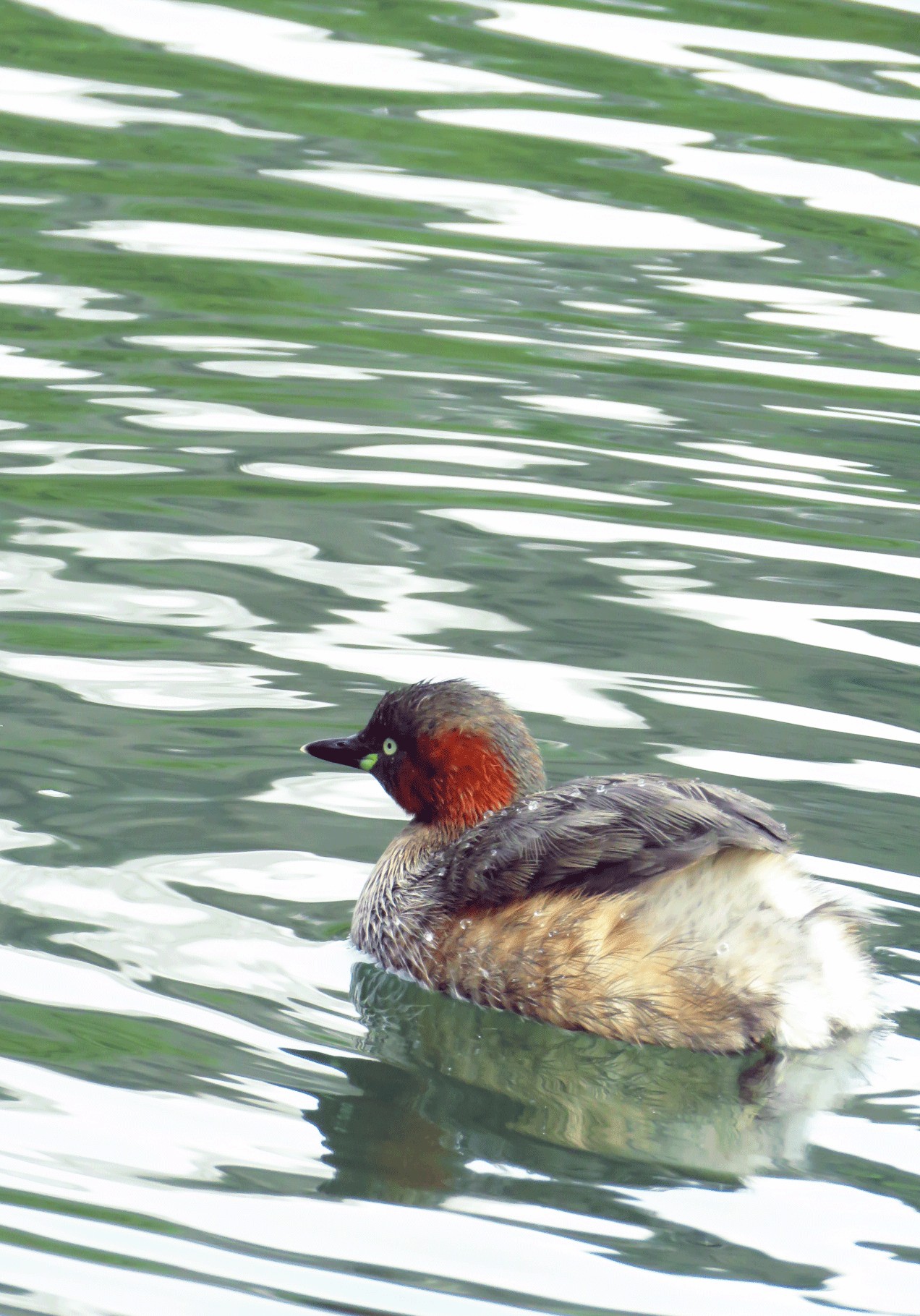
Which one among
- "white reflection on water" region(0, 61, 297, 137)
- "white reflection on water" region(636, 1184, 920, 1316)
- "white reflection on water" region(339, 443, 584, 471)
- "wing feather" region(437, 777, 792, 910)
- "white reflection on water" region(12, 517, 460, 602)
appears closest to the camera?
"white reflection on water" region(636, 1184, 920, 1316)

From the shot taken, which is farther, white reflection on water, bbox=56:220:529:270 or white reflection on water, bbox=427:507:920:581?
white reflection on water, bbox=56:220:529:270

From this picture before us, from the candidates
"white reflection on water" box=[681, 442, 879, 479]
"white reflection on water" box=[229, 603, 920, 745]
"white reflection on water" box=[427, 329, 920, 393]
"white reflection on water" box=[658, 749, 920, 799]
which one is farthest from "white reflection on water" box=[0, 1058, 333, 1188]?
"white reflection on water" box=[427, 329, 920, 393]

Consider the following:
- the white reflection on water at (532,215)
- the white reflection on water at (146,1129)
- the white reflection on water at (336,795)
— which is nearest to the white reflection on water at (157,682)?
the white reflection on water at (336,795)

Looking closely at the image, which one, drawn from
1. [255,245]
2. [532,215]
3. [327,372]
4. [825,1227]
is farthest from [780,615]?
[532,215]

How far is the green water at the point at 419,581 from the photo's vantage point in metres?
3.90

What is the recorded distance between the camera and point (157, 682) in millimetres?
6363

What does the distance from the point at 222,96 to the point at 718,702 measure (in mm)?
7069

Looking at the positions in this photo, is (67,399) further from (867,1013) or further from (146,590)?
(867,1013)

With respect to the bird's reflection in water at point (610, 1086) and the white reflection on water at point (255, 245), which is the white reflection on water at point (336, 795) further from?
the white reflection on water at point (255, 245)

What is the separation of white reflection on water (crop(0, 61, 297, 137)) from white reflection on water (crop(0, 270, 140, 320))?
1.99 m

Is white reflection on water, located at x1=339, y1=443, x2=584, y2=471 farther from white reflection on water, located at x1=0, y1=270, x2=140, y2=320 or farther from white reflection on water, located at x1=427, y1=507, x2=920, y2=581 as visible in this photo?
white reflection on water, located at x1=0, y1=270, x2=140, y2=320

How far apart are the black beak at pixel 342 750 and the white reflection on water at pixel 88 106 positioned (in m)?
7.05

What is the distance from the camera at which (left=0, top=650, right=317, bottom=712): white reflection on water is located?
6.23m

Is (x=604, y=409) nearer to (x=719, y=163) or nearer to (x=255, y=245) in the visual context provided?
(x=255, y=245)
